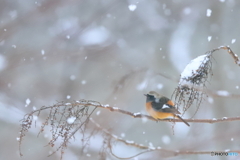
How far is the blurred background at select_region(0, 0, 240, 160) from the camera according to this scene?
22.0 ft

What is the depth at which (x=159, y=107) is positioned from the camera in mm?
3076

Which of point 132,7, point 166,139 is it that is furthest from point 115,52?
point 166,139

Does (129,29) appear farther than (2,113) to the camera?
Yes

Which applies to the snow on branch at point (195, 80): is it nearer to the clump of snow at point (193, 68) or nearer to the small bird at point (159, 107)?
the clump of snow at point (193, 68)

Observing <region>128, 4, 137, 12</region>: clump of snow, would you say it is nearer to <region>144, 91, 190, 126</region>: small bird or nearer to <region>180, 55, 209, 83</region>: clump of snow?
<region>144, 91, 190, 126</region>: small bird

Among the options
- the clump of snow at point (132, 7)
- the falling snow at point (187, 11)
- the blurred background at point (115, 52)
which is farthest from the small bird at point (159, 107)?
the falling snow at point (187, 11)

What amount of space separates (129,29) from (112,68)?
1342mm

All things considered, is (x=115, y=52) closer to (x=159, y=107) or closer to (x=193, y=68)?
(x=159, y=107)

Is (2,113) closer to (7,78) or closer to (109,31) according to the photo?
(7,78)

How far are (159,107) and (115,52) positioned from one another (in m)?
4.99

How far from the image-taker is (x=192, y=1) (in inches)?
339

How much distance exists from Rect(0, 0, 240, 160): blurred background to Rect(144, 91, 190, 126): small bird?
2752 millimetres

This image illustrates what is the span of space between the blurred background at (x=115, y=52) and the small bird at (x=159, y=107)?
275 centimetres

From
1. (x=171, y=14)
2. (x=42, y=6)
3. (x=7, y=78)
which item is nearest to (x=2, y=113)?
(x=7, y=78)
